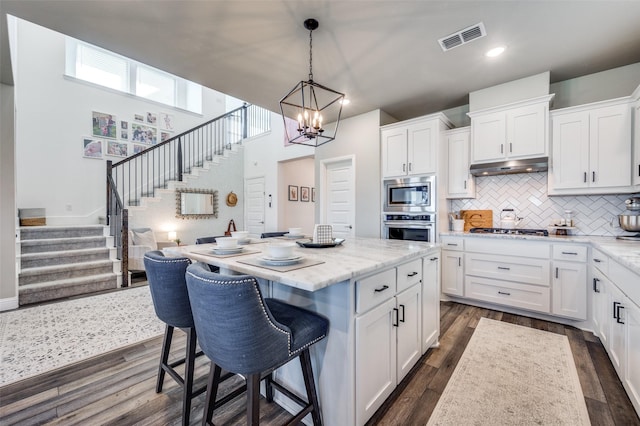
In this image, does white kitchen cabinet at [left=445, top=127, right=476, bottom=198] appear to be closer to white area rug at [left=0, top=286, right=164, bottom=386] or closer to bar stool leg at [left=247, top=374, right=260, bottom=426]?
bar stool leg at [left=247, top=374, right=260, bottom=426]

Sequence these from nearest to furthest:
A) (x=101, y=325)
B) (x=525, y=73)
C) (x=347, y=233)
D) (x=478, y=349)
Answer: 1. (x=478, y=349)
2. (x=101, y=325)
3. (x=525, y=73)
4. (x=347, y=233)

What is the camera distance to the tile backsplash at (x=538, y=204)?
9.98ft

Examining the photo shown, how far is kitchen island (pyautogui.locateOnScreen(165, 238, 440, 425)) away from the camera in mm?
1370

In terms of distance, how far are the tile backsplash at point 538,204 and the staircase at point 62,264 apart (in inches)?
212

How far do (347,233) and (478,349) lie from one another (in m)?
A: 2.53

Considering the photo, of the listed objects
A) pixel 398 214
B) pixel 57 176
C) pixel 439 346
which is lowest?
pixel 439 346

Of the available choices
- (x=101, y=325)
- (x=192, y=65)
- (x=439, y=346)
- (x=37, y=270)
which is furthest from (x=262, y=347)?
(x=37, y=270)

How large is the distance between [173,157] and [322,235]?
6103 mm

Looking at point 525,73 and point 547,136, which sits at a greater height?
point 525,73

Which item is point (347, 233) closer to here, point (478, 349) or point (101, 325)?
point (478, 349)

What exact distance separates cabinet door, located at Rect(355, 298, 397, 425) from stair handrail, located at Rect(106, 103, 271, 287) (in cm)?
471

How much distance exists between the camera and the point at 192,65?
3.01 m

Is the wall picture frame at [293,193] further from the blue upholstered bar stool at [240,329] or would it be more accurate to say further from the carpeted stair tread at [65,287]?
the blue upholstered bar stool at [240,329]

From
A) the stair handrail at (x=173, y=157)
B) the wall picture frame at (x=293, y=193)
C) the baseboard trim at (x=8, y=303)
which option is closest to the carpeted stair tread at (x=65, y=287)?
the baseboard trim at (x=8, y=303)
